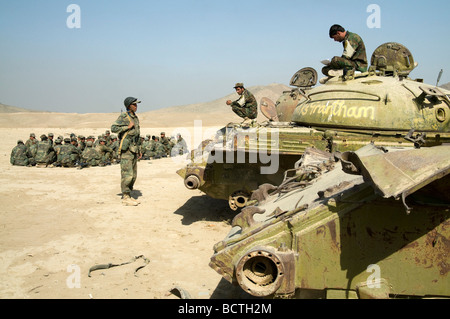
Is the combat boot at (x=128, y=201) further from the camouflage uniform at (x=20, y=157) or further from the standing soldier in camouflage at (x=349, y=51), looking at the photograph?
the camouflage uniform at (x=20, y=157)

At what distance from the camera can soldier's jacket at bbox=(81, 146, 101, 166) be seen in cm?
1379

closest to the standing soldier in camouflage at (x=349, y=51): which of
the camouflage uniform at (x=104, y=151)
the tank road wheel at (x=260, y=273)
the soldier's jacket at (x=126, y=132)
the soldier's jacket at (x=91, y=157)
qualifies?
the soldier's jacket at (x=126, y=132)

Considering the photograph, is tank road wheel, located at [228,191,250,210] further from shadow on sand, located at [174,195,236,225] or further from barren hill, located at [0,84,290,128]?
barren hill, located at [0,84,290,128]

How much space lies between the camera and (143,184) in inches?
416

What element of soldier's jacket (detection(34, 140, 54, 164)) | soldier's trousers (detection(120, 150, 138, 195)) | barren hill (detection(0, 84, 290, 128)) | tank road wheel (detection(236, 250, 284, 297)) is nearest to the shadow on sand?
soldier's trousers (detection(120, 150, 138, 195))

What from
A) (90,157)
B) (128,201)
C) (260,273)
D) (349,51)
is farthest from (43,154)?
(260,273)

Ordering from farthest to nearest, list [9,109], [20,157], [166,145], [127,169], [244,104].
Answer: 1. [9,109]
2. [166,145]
3. [20,157]
4. [127,169]
5. [244,104]

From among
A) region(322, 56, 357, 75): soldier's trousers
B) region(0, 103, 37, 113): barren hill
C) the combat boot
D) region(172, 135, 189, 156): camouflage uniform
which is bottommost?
the combat boot

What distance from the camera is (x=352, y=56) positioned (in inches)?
258

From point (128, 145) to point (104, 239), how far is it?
2.61 metres

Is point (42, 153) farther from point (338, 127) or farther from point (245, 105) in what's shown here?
point (338, 127)

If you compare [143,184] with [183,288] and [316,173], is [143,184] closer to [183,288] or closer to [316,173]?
[183,288]

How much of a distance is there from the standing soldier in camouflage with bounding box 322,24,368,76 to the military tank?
0.24m

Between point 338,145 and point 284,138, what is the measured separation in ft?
2.57
